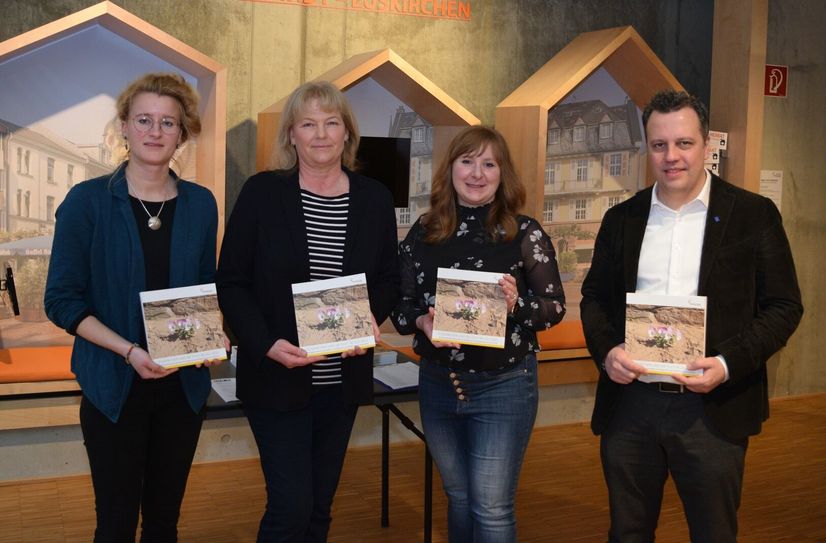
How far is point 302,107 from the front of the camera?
231 cm

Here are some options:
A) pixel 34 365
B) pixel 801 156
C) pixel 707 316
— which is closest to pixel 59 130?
pixel 34 365

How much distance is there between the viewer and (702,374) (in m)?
2.12

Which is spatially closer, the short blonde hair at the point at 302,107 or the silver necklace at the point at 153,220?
the silver necklace at the point at 153,220

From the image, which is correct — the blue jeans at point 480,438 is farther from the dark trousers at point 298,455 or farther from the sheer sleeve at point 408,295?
the dark trousers at point 298,455

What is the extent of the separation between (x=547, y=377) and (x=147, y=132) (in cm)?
344

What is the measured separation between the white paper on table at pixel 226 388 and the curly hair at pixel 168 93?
1.01m

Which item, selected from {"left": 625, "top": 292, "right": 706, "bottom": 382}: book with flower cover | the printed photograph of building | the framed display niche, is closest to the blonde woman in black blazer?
{"left": 625, "top": 292, "right": 706, "bottom": 382}: book with flower cover

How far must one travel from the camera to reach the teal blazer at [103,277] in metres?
2.12

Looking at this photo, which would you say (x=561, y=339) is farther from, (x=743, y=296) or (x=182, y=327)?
(x=182, y=327)

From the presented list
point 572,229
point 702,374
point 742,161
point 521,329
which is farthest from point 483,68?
point 702,374

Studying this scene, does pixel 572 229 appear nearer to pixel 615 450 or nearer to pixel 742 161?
pixel 742 161

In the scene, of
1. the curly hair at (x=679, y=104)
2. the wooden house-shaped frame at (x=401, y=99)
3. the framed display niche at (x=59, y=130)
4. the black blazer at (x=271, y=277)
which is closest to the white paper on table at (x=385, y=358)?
the wooden house-shaped frame at (x=401, y=99)

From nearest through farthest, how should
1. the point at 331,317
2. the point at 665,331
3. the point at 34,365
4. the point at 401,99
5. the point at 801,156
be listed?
the point at 665,331, the point at 331,317, the point at 34,365, the point at 401,99, the point at 801,156

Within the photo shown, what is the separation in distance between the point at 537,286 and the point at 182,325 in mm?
1009
